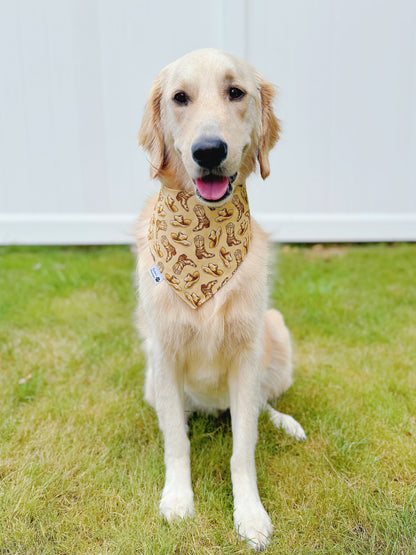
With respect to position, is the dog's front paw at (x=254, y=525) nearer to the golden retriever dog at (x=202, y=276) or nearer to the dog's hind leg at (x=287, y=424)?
the golden retriever dog at (x=202, y=276)

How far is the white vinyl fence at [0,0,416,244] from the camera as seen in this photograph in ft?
14.9

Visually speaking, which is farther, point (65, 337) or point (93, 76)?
point (93, 76)

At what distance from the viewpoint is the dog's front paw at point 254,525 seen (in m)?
1.68

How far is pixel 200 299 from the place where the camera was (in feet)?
6.07

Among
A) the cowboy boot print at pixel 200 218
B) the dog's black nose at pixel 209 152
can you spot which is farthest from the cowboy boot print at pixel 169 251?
the dog's black nose at pixel 209 152

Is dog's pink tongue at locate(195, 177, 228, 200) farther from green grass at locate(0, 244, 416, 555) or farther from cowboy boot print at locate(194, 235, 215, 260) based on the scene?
green grass at locate(0, 244, 416, 555)

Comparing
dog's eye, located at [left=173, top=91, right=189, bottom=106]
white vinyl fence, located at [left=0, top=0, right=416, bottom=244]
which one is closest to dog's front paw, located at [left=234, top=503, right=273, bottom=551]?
dog's eye, located at [left=173, top=91, right=189, bottom=106]

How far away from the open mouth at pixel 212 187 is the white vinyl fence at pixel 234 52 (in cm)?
283

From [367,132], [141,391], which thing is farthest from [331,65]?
[141,391]

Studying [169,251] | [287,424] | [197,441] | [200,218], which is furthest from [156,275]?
[287,424]

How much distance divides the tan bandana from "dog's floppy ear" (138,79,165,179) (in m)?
0.11

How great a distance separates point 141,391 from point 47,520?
923 millimetres

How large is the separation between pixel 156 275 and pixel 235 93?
0.71 m

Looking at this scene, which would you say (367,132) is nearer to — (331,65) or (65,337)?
(331,65)
